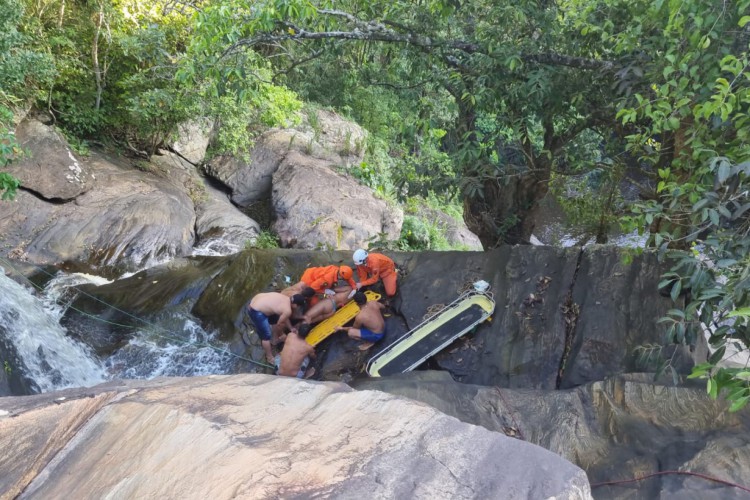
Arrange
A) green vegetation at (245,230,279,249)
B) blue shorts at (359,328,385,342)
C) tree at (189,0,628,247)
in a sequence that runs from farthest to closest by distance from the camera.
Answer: green vegetation at (245,230,279,249) < blue shorts at (359,328,385,342) < tree at (189,0,628,247)

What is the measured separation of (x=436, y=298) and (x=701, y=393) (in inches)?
112

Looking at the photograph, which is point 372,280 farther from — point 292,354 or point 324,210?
point 324,210

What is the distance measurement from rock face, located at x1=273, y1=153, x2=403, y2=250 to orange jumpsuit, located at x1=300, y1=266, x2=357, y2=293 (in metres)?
3.37

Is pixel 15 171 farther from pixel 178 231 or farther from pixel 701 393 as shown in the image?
pixel 701 393

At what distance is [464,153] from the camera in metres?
4.54

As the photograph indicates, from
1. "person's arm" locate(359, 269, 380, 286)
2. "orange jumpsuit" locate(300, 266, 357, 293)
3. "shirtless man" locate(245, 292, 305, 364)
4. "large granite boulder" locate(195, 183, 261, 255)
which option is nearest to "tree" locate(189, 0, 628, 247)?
"person's arm" locate(359, 269, 380, 286)

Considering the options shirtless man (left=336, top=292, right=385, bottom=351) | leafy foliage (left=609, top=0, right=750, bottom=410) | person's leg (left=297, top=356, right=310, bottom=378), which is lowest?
person's leg (left=297, top=356, right=310, bottom=378)

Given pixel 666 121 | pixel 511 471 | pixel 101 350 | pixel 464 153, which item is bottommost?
pixel 101 350

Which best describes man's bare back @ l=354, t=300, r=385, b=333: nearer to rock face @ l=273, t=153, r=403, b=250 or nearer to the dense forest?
the dense forest

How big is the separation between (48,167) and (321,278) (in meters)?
5.54

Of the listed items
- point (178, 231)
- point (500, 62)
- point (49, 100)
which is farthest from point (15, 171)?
point (500, 62)

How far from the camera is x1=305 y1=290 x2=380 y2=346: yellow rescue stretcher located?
5.48 meters

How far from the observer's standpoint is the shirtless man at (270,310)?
5328mm

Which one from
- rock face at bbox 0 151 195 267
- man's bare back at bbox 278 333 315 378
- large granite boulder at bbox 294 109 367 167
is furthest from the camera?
large granite boulder at bbox 294 109 367 167
